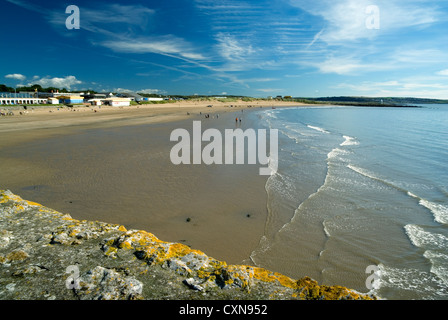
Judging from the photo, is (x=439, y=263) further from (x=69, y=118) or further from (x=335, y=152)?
(x=69, y=118)

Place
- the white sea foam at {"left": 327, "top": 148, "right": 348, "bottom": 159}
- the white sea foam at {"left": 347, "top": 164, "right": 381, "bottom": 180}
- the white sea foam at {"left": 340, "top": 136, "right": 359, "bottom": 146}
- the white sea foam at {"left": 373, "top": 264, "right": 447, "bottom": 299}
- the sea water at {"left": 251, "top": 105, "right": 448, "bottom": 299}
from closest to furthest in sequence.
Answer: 1. the white sea foam at {"left": 373, "top": 264, "right": 447, "bottom": 299}
2. the sea water at {"left": 251, "top": 105, "right": 448, "bottom": 299}
3. the white sea foam at {"left": 347, "top": 164, "right": 381, "bottom": 180}
4. the white sea foam at {"left": 327, "top": 148, "right": 348, "bottom": 159}
5. the white sea foam at {"left": 340, "top": 136, "right": 359, "bottom": 146}

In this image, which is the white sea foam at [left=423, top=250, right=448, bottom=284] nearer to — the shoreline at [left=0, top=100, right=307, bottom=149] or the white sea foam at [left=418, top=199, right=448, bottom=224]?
the white sea foam at [left=418, top=199, right=448, bottom=224]

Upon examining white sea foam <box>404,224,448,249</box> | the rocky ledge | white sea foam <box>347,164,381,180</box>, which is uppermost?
the rocky ledge

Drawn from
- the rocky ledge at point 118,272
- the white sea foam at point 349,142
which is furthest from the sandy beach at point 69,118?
the white sea foam at point 349,142

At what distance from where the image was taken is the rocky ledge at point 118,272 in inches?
122

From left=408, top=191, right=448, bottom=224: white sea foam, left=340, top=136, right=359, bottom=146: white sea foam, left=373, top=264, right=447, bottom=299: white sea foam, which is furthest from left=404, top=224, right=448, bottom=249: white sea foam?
left=340, top=136, right=359, bottom=146: white sea foam

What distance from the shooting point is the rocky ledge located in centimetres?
310

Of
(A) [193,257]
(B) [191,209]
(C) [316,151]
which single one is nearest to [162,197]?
(B) [191,209]

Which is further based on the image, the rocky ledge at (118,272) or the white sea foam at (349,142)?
the white sea foam at (349,142)

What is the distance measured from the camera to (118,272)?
346 centimetres

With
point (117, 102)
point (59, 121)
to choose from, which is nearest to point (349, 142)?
point (59, 121)

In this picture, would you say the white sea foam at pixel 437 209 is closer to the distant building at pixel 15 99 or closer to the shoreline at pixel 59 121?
the shoreline at pixel 59 121

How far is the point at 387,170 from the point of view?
15.1 meters

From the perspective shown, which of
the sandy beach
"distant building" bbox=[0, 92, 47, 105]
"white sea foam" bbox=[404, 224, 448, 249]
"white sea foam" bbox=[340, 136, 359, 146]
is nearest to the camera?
"white sea foam" bbox=[404, 224, 448, 249]
